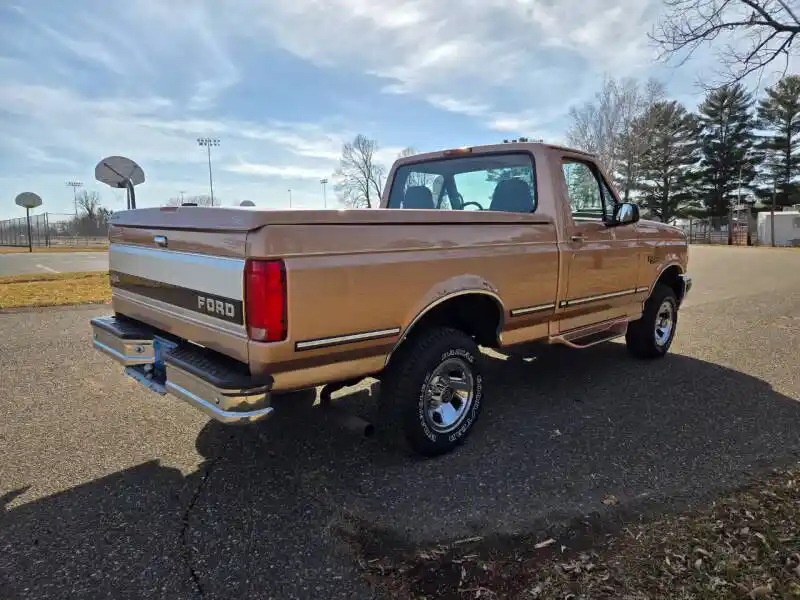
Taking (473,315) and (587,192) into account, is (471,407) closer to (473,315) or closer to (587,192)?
(473,315)

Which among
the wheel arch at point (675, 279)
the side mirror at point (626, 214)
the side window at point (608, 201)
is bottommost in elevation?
the wheel arch at point (675, 279)

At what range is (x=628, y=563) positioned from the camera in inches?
93.8

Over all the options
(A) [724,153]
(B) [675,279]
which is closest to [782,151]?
(A) [724,153]

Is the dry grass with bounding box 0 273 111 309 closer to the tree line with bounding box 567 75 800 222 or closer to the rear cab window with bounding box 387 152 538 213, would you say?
the rear cab window with bounding box 387 152 538 213

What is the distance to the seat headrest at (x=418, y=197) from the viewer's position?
4910 millimetres

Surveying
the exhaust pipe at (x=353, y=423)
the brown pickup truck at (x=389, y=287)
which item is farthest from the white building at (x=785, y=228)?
the exhaust pipe at (x=353, y=423)

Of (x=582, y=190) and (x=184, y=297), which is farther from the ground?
(x=582, y=190)

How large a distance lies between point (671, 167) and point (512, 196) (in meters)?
56.0

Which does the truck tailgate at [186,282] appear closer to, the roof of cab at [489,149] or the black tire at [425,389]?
the black tire at [425,389]

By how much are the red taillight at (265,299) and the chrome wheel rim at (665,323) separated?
4793 millimetres

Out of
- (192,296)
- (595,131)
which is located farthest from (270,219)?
(595,131)

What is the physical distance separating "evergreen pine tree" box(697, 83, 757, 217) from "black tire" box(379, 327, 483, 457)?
5703cm

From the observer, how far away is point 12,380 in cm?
497

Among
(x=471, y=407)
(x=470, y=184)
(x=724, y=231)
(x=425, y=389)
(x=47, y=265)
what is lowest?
(x=471, y=407)
